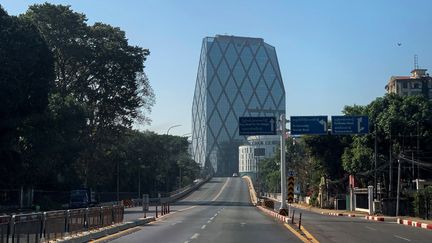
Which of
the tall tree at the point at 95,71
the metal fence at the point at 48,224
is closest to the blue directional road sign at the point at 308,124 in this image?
the metal fence at the point at 48,224

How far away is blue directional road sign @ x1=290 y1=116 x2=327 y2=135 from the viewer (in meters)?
44.0

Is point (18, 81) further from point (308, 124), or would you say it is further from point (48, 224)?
point (48, 224)

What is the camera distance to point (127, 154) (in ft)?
328

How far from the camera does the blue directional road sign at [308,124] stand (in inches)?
1732

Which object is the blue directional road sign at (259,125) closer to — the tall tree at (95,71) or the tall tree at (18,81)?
the tall tree at (18,81)

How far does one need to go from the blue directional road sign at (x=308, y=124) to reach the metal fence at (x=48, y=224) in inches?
814

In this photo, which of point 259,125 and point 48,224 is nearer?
point 48,224

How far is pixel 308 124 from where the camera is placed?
4422 cm

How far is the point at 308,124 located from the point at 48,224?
93.6ft

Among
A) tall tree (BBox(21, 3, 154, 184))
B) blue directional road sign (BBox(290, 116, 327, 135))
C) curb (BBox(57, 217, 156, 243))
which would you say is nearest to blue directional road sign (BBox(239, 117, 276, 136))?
blue directional road sign (BBox(290, 116, 327, 135))

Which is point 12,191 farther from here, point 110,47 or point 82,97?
point 110,47

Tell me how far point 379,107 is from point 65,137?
106 feet

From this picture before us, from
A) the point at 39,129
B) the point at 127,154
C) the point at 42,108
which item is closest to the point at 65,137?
the point at 39,129

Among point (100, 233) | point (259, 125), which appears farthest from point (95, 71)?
point (100, 233)
